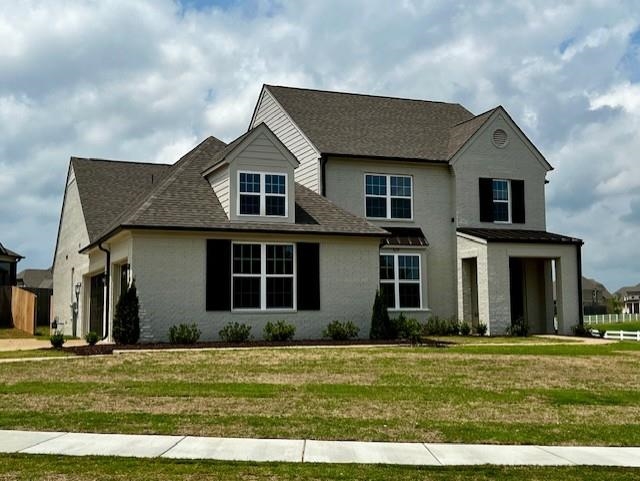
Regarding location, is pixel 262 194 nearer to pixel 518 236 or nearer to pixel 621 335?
pixel 518 236

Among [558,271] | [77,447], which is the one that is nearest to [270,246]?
[558,271]

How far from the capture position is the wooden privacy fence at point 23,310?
33.6 metres

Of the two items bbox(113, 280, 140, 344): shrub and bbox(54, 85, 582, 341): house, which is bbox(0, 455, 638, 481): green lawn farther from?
bbox(54, 85, 582, 341): house

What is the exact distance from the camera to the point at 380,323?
2506 centimetres

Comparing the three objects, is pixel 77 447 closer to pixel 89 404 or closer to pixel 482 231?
pixel 89 404

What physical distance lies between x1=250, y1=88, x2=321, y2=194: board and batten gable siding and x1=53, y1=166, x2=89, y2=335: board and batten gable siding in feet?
30.2

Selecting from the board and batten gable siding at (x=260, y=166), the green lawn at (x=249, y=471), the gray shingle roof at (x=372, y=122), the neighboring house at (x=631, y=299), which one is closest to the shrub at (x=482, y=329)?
the gray shingle roof at (x=372, y=122)

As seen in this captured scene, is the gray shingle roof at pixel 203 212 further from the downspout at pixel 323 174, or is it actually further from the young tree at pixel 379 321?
the young tree at pixel 379 321

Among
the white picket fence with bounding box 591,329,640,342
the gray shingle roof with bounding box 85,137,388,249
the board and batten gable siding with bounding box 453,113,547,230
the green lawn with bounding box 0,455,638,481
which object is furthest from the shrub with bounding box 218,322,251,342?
the green lawn with bounding box 0,455,638,481

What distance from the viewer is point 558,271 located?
1178 inches

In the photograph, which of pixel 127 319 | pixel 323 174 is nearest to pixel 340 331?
pixel 127 319

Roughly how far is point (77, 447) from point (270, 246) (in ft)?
52.5

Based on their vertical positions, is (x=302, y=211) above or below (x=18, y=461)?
above

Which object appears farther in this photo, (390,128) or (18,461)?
(390,128)
